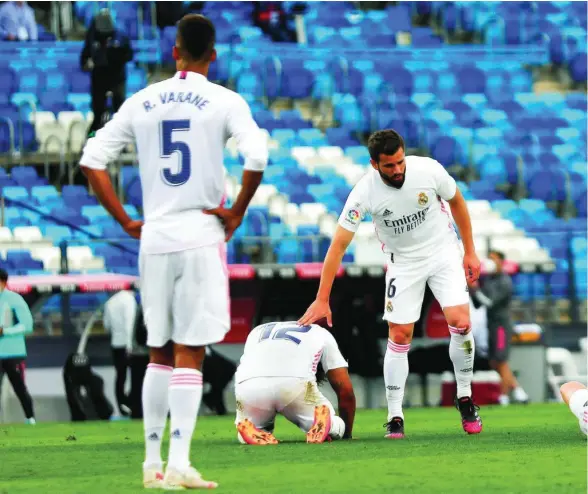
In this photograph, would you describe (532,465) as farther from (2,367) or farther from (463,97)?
(463,97)

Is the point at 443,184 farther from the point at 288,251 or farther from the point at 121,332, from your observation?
the point at 288,251

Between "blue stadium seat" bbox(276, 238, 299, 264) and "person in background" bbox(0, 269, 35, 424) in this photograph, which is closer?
"person in background" bbox(0, 269, 35, 424)

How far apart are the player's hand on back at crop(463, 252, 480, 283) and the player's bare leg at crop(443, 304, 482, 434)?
434mm

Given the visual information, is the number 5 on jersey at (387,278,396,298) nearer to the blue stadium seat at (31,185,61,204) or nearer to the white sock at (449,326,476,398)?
the white sock at (449,326,476,398)

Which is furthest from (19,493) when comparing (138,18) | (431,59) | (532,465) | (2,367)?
(431,59)

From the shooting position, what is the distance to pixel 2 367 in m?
15.0

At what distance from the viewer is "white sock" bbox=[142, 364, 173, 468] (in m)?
6.04

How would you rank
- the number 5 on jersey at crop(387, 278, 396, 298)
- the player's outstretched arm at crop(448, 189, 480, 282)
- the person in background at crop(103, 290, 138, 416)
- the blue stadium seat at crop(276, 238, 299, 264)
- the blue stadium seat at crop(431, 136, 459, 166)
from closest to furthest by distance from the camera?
the player's outstretched arm at crop(448, 189, 480, 282) < the number 5 on jersey at crop(387, 278, 396, 298) < the person in background at crop(103, 290, 138, 416) < the blue stadium seat at crop(276, 238, 299, 264) < the blue stadium seat at crop(431, 136, 459, 166)

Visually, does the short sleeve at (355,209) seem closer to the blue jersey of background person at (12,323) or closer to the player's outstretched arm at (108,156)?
the player's outstretched arm at (108,156)

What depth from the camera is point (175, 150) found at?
19.7 ft

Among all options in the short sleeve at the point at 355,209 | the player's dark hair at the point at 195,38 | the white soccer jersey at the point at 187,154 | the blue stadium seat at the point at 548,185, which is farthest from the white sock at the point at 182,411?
the blue stadium seat at the point at 548,185

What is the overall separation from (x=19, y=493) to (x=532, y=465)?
2490 millimetres

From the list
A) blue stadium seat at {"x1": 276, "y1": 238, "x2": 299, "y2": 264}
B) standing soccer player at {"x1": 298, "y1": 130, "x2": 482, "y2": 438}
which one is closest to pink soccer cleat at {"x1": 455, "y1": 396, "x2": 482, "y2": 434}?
standing soccer player at {"x1": 298, "y1": 130, "x2": 482, "y2": 438}

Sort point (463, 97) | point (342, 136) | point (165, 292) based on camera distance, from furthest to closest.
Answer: point (463, 97)
point (342, 136)
point (165, 292)
